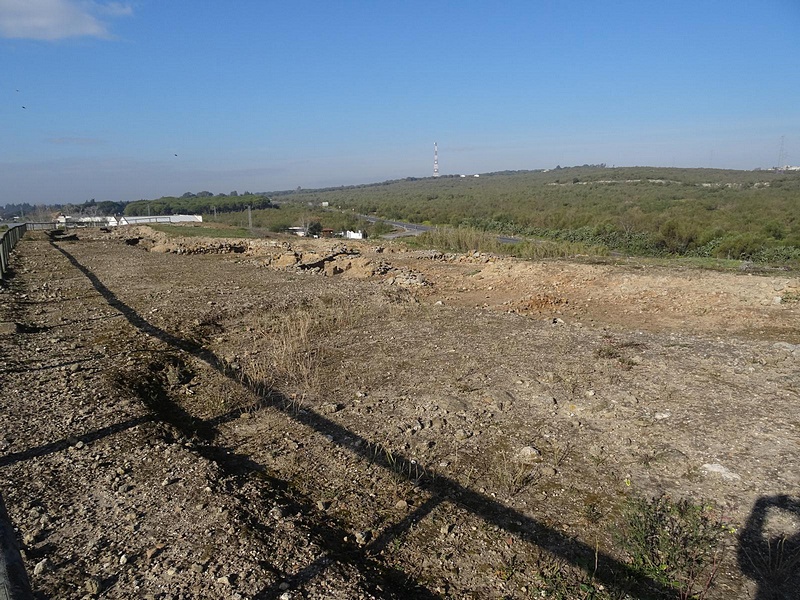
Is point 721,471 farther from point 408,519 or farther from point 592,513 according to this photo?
point 408,519

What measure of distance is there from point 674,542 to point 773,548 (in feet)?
2.14

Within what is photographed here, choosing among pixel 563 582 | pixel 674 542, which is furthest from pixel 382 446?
pixel 674 542

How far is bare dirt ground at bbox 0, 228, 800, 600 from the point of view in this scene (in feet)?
10.2

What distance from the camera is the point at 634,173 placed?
101875mm

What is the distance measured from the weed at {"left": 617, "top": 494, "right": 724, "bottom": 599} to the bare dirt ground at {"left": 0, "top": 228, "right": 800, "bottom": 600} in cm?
8

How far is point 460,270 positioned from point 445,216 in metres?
48.8

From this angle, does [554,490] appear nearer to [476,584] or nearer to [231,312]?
[476,584]

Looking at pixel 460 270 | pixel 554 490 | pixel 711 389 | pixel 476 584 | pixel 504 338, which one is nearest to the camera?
pixel 476 584

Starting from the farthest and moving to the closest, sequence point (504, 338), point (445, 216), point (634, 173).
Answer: point (634, 173) → point (445, 216) → point (504, 338)

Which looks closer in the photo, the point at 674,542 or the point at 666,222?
the point at 674,542

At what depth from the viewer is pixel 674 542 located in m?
3.44

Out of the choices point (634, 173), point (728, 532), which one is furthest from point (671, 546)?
point (634, 173)

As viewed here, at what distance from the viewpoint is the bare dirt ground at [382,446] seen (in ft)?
10.2

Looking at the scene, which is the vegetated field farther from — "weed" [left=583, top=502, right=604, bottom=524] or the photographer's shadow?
"weed" [left=583, top=502, right=604, bottom=524]
